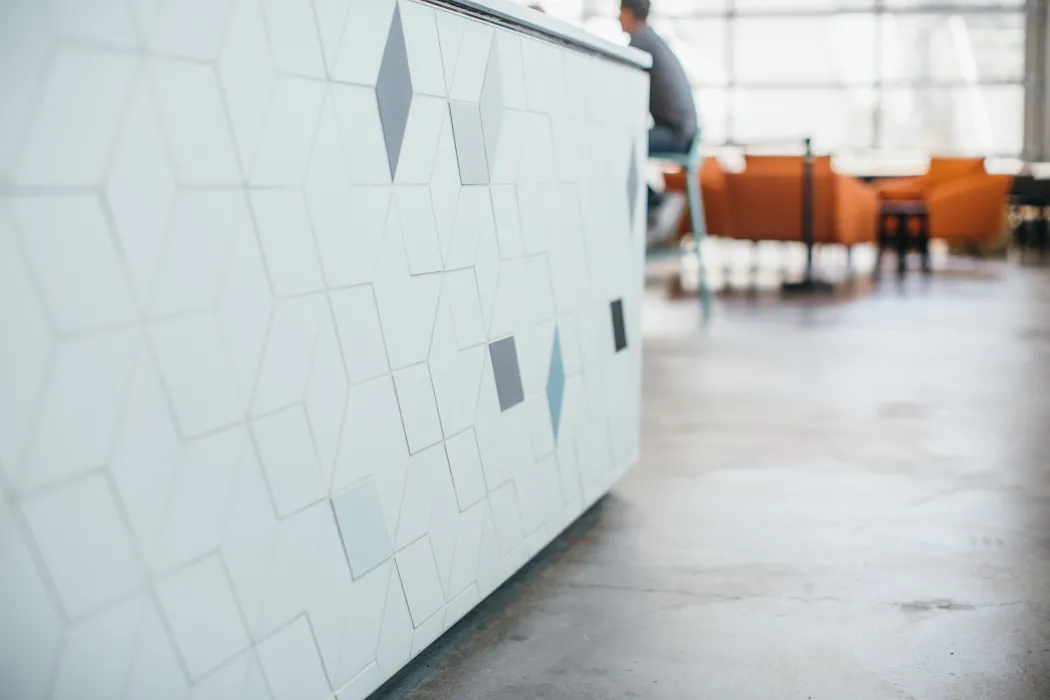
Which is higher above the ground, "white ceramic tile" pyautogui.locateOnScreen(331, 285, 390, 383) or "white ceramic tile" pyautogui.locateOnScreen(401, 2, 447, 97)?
"white ceramic tile" pyautogui.locateOnScreen(401, 2, 447, 97)

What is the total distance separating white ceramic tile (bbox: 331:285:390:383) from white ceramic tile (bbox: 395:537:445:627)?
0.23 m

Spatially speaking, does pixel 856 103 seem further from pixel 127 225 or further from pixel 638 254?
pixel 127 225

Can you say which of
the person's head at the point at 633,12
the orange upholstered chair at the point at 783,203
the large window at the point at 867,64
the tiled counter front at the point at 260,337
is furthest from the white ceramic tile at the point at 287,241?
the large window at the point at 867,64

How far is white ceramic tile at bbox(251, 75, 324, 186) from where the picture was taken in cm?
103

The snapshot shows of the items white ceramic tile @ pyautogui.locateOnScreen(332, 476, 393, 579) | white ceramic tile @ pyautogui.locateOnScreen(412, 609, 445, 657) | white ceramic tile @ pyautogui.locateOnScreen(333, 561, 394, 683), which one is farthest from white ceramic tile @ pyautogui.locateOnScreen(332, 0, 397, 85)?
white ceramic tile @ pyautogui.locateOnScreen(412, 609, 445, 657)

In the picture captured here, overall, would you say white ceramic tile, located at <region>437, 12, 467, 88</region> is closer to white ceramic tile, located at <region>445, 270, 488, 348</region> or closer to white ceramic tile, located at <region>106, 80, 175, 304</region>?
white ceramic tile, located at <region>445, 270, 488, 348</region>

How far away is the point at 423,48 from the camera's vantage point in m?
1.30

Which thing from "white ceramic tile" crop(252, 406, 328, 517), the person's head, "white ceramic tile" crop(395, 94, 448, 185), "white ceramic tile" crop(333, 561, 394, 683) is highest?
the person's head

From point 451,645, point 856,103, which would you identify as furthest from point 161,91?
point 856,103

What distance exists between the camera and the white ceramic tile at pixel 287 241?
1031mm

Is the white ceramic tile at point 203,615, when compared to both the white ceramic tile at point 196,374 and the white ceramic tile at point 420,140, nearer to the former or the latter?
the white ceramic tile at point 196,374

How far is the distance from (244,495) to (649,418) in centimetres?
196

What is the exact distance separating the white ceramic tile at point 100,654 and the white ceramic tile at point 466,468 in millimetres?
584

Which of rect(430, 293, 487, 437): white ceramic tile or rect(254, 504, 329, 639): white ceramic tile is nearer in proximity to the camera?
rect(254, 504, 329, 639): white ceramic tile
